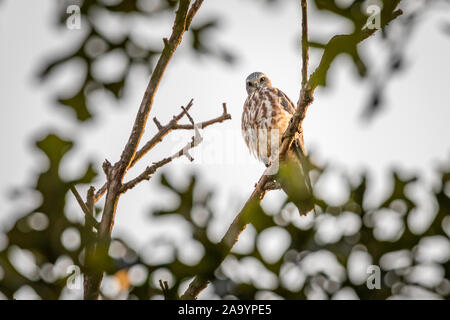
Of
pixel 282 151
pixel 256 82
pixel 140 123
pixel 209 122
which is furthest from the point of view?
pixel 256 82

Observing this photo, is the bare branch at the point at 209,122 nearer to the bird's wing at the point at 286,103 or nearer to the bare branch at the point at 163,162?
the bare branch at the point at 163,162

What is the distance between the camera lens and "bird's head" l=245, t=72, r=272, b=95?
27.3 feet

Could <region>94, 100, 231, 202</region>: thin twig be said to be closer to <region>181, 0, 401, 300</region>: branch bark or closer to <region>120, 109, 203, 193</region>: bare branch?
<region>120, 109, 203, 193</region>: bare branch

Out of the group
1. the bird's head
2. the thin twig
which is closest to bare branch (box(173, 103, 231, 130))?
the thin twig

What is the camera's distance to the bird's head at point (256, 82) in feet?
27.3

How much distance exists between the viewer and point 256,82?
8.38 metres

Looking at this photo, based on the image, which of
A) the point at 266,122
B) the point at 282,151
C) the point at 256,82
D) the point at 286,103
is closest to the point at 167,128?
the point at 282,151

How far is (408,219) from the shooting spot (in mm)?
2412

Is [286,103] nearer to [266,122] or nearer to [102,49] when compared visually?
[266,122]

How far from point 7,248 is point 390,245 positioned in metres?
1.56

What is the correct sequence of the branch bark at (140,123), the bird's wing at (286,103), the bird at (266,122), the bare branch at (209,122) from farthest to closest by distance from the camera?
the bird's wing at (286,103) → the bird at (266,122) → the bare branch at (209,122) → the branch bark at (140,123)

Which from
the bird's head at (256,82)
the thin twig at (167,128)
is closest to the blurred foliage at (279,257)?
the thin twig at (167,128)

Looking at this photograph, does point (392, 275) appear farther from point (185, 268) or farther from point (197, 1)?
point (197, 1)
